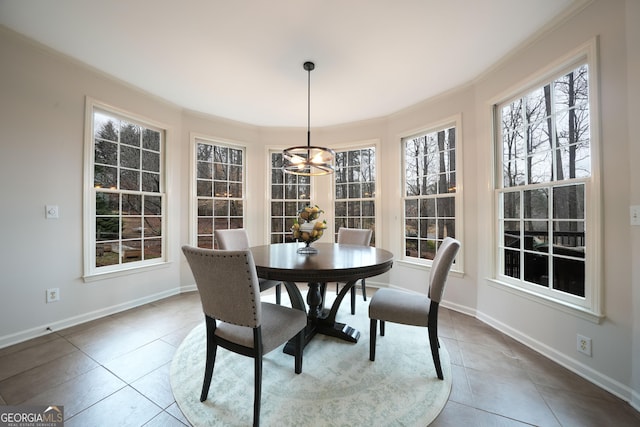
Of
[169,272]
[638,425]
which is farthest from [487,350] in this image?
[169,272]

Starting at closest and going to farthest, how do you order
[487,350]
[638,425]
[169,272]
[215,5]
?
[638,425]
[215,5]
[487,350]
[169,272]

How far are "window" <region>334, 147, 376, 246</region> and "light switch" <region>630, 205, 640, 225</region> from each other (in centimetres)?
259

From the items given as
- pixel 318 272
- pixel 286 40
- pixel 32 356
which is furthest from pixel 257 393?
pixel 286 40

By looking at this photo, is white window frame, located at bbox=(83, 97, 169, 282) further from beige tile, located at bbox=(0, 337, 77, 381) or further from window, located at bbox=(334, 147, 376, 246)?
window, located at bbox=(334, 147, 376, 246)

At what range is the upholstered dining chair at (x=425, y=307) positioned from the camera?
5.54 feet

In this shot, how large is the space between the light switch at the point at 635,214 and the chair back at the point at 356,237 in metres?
2.08

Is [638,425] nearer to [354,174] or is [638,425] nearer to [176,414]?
[176,414]

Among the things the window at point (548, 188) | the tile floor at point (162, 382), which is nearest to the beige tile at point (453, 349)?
the tile floor at point (162, 382)

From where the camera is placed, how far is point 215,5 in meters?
1.77

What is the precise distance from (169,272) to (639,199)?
4581 mm

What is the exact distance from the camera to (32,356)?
192 cm

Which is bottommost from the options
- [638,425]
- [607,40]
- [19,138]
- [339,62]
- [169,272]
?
[638,425]

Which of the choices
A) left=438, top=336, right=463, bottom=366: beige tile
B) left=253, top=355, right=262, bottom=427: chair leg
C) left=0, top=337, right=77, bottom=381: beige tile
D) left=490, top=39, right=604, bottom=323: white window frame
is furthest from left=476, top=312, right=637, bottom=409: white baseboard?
left=0, top=337, right=77, bottom=381: beige tile

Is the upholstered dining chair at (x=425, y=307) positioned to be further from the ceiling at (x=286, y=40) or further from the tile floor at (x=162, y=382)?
the ceiling at (x=286, y=40)
